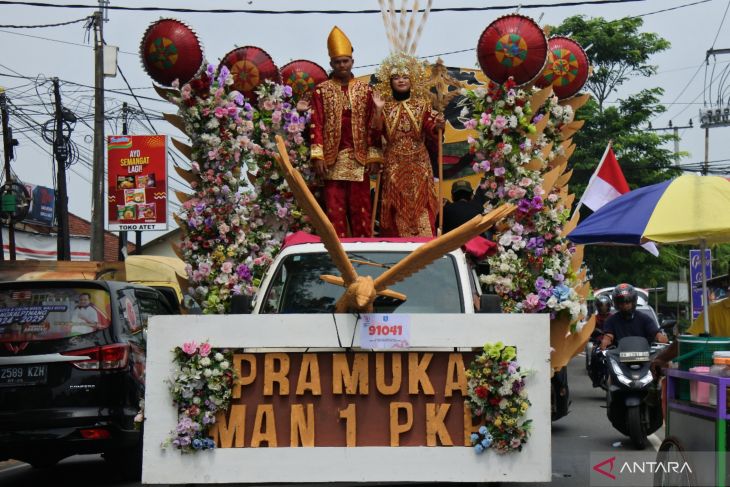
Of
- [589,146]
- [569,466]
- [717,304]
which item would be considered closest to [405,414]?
[717,304]

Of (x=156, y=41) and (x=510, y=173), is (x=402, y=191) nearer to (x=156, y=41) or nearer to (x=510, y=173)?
(x=510, y=173)

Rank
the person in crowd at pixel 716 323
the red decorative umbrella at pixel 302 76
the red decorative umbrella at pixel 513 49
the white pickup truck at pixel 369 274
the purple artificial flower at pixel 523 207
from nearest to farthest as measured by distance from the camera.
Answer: the person in crowd at pixel 716 323, the white pickup truck at pixel 369 274, the purple artificial flower at pixel 523 207, the red decorative umbrella at pixel 513 49, the red decorative umbrella at pixel 302 76

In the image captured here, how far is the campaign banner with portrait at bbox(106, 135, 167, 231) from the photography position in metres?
26.8

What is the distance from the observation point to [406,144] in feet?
31.5

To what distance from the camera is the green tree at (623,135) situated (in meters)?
33.7

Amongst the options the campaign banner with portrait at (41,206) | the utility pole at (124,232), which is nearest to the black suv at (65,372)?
the utility pole at (124,232)

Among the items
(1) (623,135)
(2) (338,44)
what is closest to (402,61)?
(2) (338,44)

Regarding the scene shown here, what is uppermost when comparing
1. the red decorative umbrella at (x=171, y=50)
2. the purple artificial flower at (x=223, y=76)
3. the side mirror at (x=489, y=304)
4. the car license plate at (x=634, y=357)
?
the red decorative umbrella at (x=171, y=50)

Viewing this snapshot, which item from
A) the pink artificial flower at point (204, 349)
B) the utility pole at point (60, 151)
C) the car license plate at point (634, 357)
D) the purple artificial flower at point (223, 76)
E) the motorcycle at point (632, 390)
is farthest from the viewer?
the utility pole at point (60, 151)

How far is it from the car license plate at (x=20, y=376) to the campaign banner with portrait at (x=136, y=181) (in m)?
18.6

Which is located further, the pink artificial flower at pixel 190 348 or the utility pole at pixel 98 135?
the utility pole at pixel 98 135

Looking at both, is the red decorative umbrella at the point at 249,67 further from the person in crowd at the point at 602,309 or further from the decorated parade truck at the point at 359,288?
the person in crowd at the point at 602,309

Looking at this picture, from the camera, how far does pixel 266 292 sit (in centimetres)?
730

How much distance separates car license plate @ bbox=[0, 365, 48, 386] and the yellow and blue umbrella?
15.2 ft
